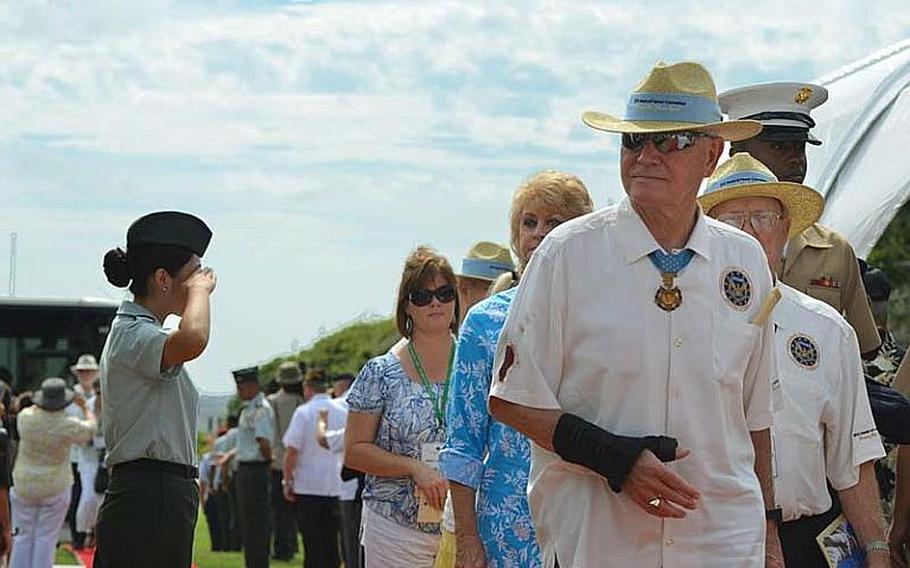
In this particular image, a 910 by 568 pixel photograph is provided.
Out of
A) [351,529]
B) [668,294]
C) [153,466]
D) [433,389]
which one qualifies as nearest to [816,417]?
[668,294]

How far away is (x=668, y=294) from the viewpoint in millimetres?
4605

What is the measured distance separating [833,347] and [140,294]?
284 cm

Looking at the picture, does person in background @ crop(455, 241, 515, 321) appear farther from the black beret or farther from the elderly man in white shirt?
the elderly man in white shirt

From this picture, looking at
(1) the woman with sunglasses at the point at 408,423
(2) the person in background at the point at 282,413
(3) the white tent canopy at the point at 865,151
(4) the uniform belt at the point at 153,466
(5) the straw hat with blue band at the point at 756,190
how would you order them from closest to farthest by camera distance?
(5) the straw hat with blue band at the point at 756,190, (4) the uniform belt at the point at 153,466, (1) the woman with sunglasses at the point at 408,423, (3) the white tent canopy at the point at 865,151, (2) the person in background at the point at 282,413

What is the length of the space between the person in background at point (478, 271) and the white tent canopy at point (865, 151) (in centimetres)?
225

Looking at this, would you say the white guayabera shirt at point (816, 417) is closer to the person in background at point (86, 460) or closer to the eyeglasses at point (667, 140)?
the eyeglasses at point (667, 140)

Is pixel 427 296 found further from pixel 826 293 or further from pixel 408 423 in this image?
pixel 826 293

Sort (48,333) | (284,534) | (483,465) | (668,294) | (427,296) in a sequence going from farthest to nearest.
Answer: (48,333) < (284,534) < (427,296) < (483,465) < (668,294)

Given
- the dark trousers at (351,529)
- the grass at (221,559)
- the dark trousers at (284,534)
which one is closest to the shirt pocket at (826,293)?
the dark trousers at (351,529)

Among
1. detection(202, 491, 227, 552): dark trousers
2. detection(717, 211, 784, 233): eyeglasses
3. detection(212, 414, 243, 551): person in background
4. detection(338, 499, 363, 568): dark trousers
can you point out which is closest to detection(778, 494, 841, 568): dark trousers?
detection(717, 211, 784, 233): eyeglasses

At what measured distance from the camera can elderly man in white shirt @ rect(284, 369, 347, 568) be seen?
1696 centimetres

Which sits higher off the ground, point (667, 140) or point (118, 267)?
point (667, 140)

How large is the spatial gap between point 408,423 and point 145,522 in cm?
117

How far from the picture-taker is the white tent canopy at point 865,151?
1005 centimetres
